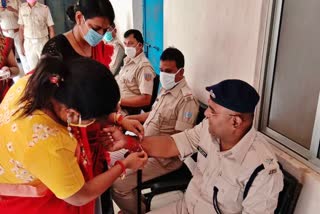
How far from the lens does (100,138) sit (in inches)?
54.6

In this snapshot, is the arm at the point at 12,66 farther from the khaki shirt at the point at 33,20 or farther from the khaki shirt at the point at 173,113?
the khaki shirt at the point at 33,20

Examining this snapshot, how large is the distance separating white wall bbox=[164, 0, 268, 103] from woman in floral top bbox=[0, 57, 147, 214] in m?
1.04

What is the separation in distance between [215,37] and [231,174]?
3.54 feet

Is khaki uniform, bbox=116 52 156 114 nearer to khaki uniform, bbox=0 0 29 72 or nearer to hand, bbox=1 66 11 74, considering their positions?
hand, bbox=1 66 11 74

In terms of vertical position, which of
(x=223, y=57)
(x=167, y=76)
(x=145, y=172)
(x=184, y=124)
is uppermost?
(x=223, y=57)

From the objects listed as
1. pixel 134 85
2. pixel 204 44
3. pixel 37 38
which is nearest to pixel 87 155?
pixel 204 44

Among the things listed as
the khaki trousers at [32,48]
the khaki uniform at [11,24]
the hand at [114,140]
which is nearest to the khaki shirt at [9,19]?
the khaki uniform at [11,24]

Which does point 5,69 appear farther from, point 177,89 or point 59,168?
point 59,168

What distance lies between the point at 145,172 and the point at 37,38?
3.62 metres

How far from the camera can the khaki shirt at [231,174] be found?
122 cm

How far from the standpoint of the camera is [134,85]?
2.87 meters

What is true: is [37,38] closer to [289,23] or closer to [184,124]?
[184,124]

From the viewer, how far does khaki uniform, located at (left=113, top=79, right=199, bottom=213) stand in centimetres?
198

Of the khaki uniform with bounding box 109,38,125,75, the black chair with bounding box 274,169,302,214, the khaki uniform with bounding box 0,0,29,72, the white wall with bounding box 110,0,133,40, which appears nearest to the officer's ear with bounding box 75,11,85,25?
the black chair with bounding box 274,169,302,214
